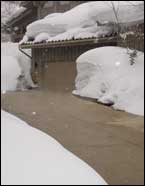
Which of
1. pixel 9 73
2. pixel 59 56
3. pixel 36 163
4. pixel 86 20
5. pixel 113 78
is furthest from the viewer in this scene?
pixel 9 73

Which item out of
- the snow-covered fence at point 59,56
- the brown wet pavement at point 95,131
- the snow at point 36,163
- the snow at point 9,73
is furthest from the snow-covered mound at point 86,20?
the snow at point 36,163

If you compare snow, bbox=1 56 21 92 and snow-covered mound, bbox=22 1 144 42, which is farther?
snow, bbox=1 56 21 92

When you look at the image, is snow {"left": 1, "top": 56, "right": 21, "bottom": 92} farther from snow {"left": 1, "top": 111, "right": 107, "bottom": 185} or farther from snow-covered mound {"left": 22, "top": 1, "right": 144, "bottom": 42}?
snow {"left": 1, "top": 111, "right": 107, "bottom": 185}

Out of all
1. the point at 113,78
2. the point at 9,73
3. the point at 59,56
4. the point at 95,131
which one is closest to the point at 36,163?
the point at 95,131

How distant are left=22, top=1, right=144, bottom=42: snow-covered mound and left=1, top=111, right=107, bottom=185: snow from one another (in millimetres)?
10298

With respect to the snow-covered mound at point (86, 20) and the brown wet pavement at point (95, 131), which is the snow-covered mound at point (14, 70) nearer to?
the snow-covered mound at point (86, 20)

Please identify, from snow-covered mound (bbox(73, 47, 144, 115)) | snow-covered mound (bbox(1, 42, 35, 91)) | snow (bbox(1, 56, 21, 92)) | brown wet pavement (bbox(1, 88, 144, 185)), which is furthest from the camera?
snow-covered mound (bbox(1, 42, 35, 91))

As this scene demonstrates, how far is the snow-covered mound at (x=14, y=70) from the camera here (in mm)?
21312

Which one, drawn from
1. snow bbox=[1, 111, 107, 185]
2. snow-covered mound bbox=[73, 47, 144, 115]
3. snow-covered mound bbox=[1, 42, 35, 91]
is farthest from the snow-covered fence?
snow bbox=[1, 111, 107, 185]

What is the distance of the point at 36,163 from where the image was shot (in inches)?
199

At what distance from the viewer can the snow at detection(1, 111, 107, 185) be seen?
4.64m

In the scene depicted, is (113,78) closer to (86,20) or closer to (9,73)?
(86,20)

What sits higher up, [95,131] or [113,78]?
[113,78]

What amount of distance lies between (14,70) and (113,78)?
840 cm
